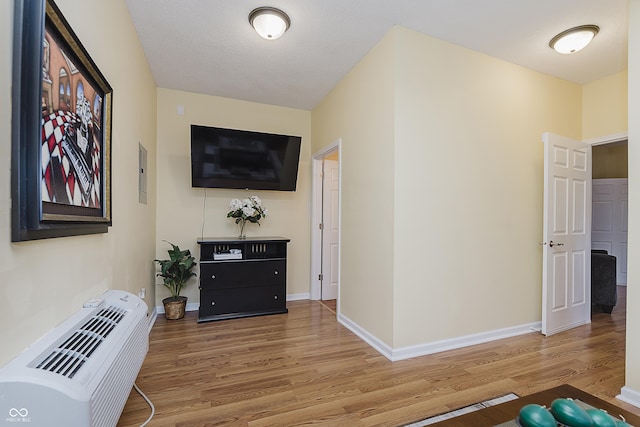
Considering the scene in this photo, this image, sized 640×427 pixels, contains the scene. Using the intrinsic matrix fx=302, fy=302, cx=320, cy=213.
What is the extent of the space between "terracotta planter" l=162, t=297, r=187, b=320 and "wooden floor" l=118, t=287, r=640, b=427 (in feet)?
0.73

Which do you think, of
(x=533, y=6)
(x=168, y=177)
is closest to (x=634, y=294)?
(x=533, y=6)

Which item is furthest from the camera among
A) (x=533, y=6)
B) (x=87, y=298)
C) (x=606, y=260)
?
(x=606, y=260)

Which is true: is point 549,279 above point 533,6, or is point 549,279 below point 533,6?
below

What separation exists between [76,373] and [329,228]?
3498mm

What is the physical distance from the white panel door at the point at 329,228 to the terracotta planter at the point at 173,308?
1840 mm

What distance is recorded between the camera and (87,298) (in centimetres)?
152

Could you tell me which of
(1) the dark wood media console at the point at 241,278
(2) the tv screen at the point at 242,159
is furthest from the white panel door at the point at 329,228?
(1) the dark wood media console at the point at 241,278

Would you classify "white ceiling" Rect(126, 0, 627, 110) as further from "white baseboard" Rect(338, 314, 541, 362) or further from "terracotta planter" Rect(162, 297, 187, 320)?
"white baseboard" Rect(338, 314, 541, 362)

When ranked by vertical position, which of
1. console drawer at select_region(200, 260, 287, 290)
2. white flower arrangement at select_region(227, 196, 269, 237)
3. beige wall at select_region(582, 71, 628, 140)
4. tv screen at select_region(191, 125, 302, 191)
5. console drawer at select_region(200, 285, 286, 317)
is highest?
beige wall at select_region(582, 71, 628, 140)

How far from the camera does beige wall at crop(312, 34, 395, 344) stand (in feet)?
8.36

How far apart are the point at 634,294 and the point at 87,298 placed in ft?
10.7

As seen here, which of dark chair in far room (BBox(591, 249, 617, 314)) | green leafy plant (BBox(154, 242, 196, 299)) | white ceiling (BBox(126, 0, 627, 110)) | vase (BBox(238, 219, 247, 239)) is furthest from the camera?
vase (BBox(238, 219, 247, 239))

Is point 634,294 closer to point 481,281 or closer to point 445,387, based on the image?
point 481,281

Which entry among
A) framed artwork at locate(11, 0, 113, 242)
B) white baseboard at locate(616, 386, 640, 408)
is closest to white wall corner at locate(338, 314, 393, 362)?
white baseboard at locate(616, 386, 640, 408)
